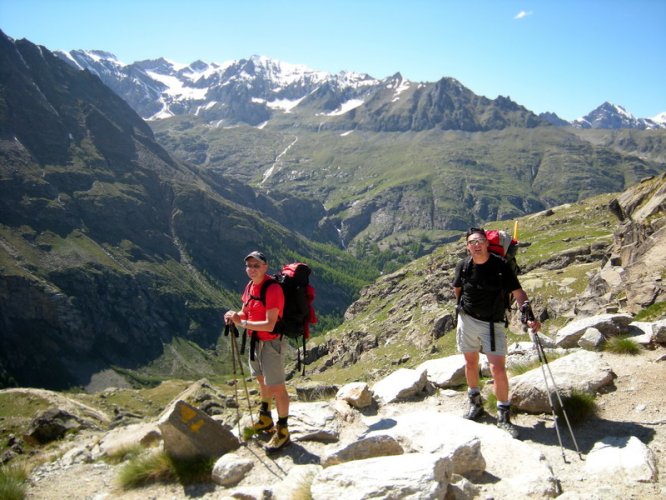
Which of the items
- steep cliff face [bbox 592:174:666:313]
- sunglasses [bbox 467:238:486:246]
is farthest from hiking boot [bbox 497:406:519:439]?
steep cliff face [bbox 592:174:666:313]

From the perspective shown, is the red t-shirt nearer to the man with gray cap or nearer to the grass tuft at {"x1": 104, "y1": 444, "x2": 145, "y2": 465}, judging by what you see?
the man with gray cap

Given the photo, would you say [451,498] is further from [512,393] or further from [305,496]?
[512,393]

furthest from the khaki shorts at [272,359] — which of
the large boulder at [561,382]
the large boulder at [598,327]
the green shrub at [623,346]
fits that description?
the large boulder at [598,327]

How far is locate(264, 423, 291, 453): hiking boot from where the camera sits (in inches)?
387

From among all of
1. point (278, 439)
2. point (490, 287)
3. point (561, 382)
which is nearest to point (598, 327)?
point (561, 382)

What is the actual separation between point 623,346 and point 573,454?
19.2ft

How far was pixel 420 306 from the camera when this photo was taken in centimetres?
9081

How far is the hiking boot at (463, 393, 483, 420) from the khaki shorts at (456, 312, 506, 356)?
1.17m

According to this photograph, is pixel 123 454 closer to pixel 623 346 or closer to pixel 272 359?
pixel 272 359

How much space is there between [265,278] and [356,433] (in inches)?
172

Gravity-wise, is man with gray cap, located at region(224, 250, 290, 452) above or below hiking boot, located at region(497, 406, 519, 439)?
above

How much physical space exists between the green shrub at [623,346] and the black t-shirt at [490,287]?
555 centimetres

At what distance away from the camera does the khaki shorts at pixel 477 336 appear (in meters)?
9.61

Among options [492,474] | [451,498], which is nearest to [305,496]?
[451,498]
